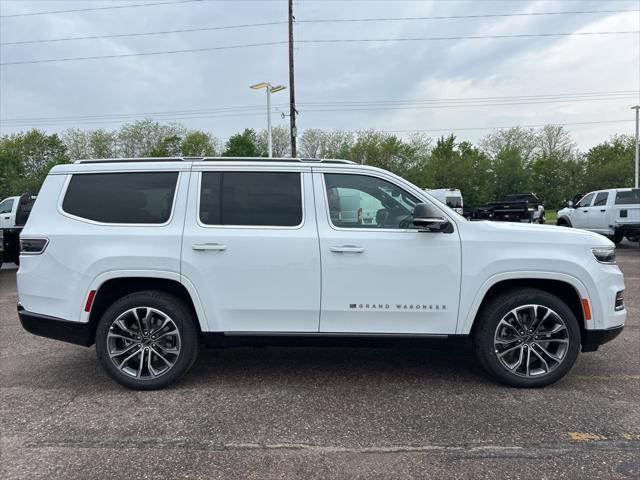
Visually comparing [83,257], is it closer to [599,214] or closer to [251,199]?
[251,199]

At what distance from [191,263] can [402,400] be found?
2.07m

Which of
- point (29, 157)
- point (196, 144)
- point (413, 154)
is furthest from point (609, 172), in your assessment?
point (29, 157)

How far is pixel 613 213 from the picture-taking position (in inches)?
579

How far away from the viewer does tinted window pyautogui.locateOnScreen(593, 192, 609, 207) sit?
49.9 feet

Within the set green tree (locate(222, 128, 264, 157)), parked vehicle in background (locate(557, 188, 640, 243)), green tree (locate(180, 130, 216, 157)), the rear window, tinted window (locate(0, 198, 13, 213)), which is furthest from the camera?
green tree (locate(180, 130, 216, 157))

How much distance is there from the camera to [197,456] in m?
3.06

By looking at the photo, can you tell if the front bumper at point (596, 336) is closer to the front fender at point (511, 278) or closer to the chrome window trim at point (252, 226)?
the front fender at point (511, 278)

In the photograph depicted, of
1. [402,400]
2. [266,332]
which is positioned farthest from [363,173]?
[402,400]

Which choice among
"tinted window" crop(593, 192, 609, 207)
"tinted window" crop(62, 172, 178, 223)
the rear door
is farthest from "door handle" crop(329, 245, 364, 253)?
"tinted window" crop(593, 192, 609, 207)

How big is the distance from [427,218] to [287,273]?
122cm

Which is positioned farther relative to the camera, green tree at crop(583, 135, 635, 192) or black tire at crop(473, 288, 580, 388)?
green tree at crop(583, 135, 635, 192)

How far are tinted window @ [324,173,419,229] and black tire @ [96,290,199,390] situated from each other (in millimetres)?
1547

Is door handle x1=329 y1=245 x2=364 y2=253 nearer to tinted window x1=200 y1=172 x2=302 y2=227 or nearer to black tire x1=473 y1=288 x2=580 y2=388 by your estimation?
tinted window x1=200 y1=172 x2=302 y2=227

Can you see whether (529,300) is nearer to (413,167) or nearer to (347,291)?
(347,291)
